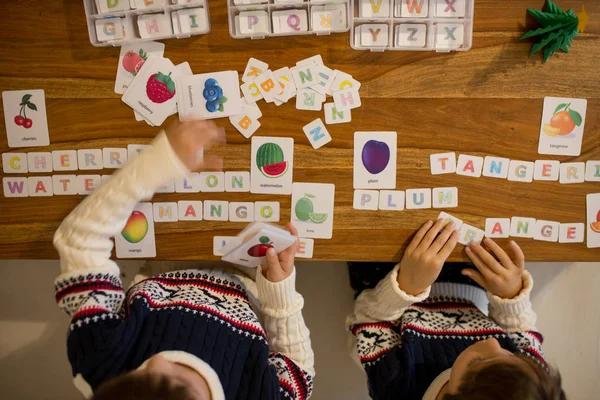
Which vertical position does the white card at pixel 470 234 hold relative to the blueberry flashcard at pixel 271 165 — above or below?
below

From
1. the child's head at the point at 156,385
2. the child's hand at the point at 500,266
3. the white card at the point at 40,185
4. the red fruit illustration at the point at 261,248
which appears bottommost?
the child's head at the point at 156,385

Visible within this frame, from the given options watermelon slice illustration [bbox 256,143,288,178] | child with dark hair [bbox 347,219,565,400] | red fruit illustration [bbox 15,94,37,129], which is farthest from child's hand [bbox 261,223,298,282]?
red fruit illustration [bbox 15,94,37,129]

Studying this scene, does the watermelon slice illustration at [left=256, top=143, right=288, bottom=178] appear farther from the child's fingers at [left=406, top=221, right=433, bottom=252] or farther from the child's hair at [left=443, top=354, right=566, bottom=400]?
the child's hair at [left=443, top=354, right=566, bottom=400]

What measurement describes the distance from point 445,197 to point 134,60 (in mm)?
687

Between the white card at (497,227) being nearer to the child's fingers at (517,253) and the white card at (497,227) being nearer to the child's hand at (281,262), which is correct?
the child's fingers at (517,253)

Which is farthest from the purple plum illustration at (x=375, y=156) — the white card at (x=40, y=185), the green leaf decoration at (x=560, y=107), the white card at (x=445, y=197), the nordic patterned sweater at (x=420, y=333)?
the white card at (x=40, y=185)

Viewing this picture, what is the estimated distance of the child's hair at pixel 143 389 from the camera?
2.02 ft

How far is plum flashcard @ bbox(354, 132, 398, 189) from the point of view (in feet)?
2.86

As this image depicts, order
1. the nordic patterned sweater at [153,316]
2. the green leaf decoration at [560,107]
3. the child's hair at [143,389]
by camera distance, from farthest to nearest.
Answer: the green leaf decoration at [560,107] → the nordic patterned sweater at [153,316] → the child's hair at [143,389]

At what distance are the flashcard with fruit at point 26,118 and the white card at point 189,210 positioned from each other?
30 centimetres

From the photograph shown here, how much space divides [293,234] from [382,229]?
0.19 m

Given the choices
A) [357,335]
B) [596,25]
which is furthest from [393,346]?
[596,25]

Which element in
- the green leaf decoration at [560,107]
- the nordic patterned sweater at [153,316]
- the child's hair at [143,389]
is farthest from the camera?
the green leaf decoration at [560,107]

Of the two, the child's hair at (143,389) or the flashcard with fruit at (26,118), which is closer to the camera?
the child's hair at (143,389)
